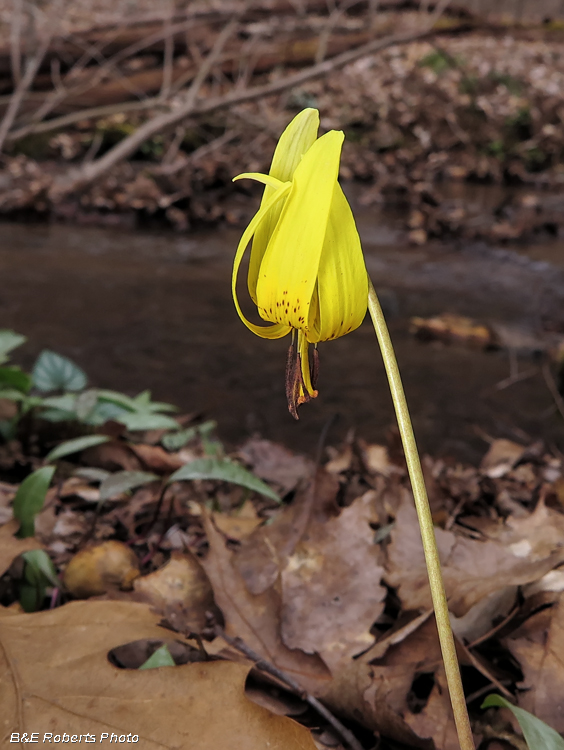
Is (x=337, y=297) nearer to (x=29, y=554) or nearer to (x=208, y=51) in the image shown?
(x=29, y=554)

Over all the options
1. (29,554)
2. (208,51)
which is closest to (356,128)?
(208,51)

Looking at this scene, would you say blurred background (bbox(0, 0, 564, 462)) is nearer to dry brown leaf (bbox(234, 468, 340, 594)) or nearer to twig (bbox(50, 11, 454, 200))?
twig (bbox(50, 11, 454, 200))

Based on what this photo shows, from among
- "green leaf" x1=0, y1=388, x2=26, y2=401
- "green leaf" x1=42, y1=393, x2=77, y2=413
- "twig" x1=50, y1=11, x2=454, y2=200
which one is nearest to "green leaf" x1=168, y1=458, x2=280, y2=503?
"green leaf" x1=42, y1=393, x2=77, y2=413

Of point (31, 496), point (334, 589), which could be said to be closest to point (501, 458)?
point (334, 589)

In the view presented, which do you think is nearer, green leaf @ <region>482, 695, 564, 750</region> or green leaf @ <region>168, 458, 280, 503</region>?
green leaf @ <region>482, 695, 564, 750</region>

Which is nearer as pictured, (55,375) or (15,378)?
(15,378)

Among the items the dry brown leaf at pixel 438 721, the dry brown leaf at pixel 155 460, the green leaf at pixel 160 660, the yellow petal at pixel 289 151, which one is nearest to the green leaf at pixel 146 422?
the dry brown leaf at pixel 155 460

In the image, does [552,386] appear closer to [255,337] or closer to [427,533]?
[255,337]
